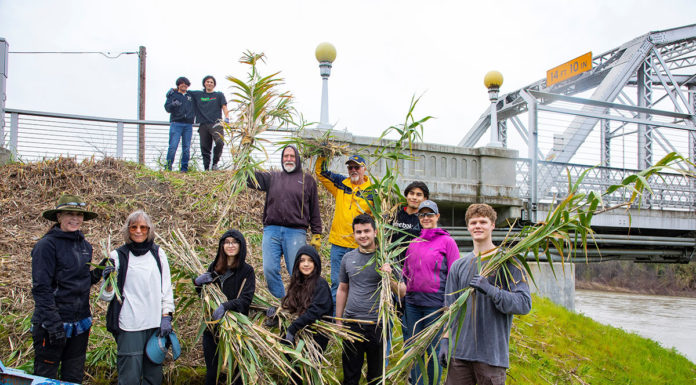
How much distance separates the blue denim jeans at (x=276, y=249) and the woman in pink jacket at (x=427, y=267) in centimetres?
106

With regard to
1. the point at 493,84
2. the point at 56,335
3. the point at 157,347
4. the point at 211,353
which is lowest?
the point at 211,353

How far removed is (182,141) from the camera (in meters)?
7.43

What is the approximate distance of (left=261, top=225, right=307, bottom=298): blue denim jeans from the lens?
4.07 meters

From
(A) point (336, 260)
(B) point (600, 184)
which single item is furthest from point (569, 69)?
(A) point (336, 260)

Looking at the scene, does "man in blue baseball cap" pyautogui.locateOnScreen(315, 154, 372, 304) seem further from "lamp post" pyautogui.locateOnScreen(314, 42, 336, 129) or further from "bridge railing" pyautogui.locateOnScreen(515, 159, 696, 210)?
"bridge railing" pyautogui.locateOnScreen(515, 159, 696, 210)

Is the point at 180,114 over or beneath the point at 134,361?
over

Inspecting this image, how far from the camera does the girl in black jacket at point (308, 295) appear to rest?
3.35 m

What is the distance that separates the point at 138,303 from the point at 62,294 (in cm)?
49

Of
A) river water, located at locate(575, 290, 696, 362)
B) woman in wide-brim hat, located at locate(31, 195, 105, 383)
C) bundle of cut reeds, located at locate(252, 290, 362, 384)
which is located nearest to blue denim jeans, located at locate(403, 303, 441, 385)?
bundle of cut reeds, located at locate(252, 290, 362, 384)

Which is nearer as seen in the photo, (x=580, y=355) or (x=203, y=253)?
(x=203, y=253)

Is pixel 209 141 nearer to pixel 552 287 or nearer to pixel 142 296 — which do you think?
pixel 142 296

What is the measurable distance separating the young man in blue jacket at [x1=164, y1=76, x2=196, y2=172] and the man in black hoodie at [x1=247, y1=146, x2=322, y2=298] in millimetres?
3557

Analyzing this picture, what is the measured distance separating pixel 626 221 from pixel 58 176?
31.4 feet

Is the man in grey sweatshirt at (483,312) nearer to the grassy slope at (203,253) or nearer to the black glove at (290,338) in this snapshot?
the black glove at (290,338)
